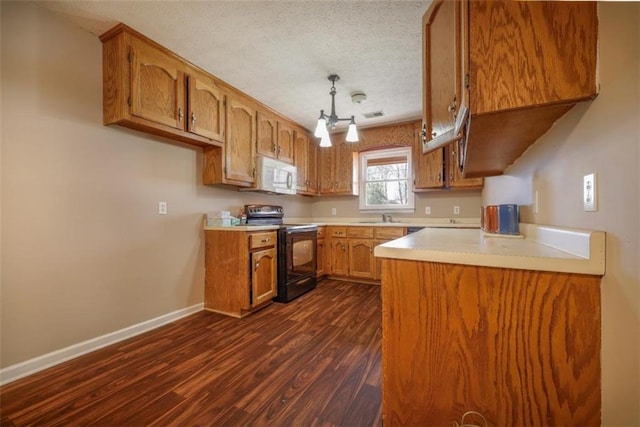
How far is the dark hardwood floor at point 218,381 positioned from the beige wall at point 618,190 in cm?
94

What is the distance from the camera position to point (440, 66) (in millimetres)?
1140

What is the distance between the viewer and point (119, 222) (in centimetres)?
207

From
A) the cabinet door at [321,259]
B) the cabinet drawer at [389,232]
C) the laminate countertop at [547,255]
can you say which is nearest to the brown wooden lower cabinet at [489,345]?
the laminate countertop at [547,255]

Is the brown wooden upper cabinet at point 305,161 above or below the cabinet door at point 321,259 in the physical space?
above

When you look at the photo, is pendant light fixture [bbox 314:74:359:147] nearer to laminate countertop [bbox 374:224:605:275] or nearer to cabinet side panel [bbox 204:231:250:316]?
cabinet side panel [bbox 204:231:250:316]

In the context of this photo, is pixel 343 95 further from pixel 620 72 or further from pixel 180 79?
pixel 620 72

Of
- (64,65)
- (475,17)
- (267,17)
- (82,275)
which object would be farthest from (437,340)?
(64,65)

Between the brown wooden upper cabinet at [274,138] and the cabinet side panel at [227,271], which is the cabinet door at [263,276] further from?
the brown wooden upper cabinet at [274,138]

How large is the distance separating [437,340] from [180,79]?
104 inches

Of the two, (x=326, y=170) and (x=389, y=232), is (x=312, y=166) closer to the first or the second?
(x=326, y=170)

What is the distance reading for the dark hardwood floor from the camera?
1.28m

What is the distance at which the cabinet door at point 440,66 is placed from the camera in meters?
0.98

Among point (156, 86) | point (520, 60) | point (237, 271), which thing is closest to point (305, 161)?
point (237, 271)

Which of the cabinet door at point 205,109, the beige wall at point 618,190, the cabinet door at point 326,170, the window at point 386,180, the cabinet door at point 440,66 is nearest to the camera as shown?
the beige wall at point 618,190
